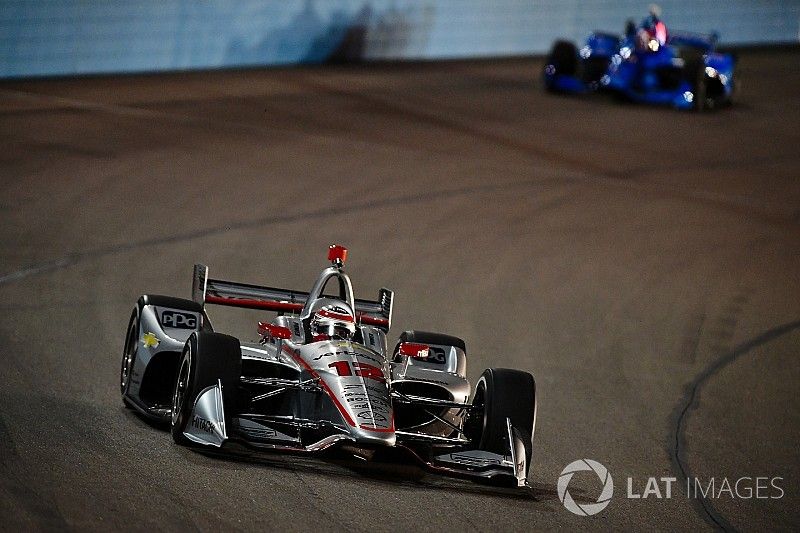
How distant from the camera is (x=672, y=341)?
44.0 ft

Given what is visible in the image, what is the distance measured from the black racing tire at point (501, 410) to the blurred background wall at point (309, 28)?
1528 centimetres

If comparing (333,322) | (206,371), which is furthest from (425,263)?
(206,371)

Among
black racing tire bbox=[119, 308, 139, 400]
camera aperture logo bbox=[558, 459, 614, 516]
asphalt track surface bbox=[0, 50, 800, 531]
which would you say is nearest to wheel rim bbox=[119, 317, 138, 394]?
black racing tire bbox=[119, 308, 139, 400]

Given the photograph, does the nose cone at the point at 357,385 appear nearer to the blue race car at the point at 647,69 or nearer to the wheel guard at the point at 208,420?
the wheel guard at the point at 208,420

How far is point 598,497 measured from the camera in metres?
8.94

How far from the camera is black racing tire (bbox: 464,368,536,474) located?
28.9 feet

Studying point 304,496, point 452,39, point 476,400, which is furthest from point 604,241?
point 452,39

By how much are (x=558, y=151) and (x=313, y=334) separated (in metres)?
12.5

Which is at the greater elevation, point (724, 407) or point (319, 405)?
point (319, 405)

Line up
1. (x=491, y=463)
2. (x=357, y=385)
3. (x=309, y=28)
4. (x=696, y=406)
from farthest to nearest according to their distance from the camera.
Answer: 1. (x=309, y=28)
2. (x=696, y=406)
3. (x=491, y=463)
4. (x=357, y=385)

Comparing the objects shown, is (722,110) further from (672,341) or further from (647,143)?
(672,341)

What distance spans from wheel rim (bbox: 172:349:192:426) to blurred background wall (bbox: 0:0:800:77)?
1457 centimetres

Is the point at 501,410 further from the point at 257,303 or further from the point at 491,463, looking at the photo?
the point at 257,303

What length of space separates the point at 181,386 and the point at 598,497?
113 inches
